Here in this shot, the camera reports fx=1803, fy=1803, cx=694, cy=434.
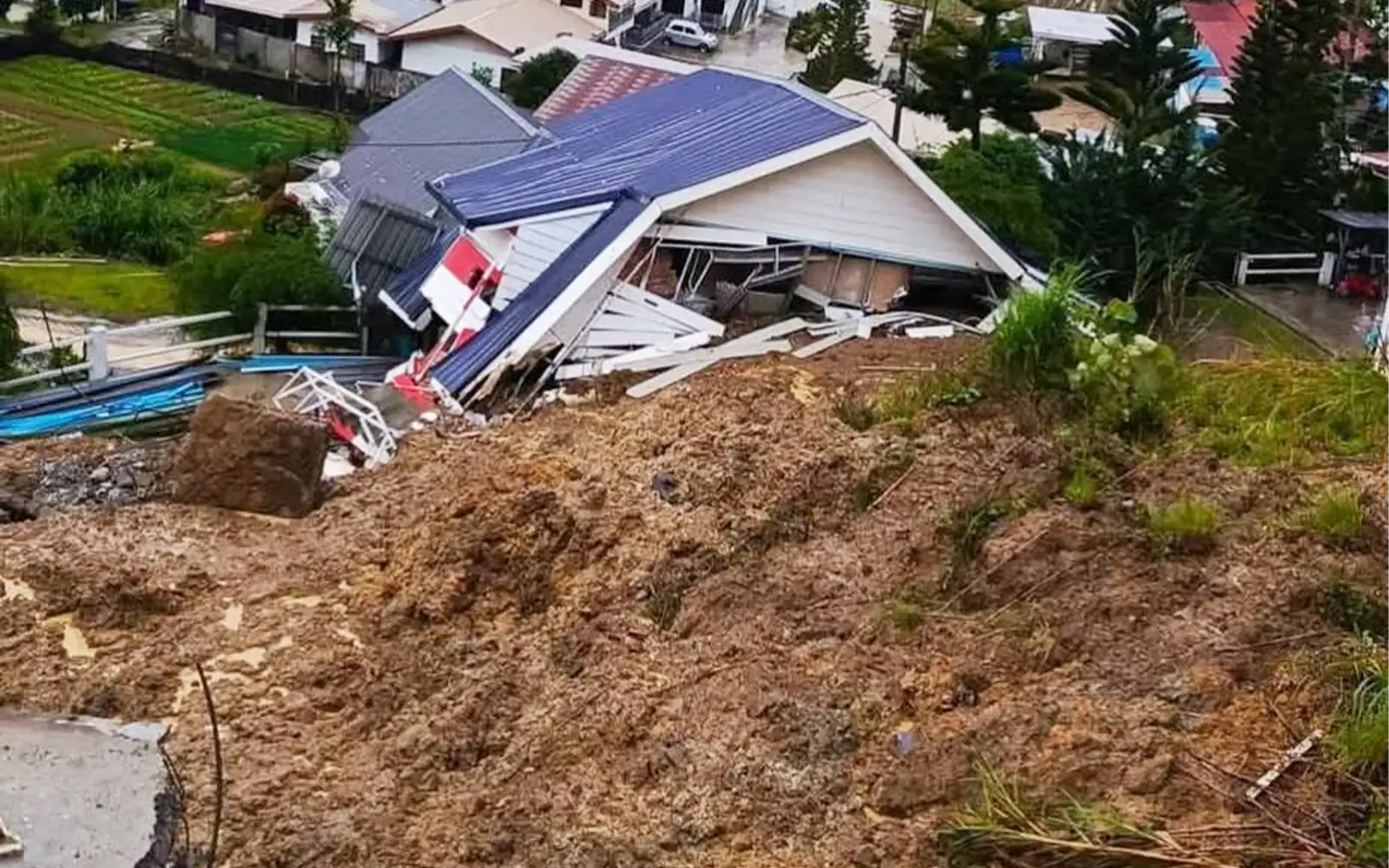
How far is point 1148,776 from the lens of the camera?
5.33m

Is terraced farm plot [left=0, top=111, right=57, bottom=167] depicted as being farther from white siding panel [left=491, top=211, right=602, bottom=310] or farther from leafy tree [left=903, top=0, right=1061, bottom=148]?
white siding panel [left=491, top=211, right=602, bottom=310]

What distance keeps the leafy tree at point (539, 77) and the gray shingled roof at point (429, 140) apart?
8.71 m

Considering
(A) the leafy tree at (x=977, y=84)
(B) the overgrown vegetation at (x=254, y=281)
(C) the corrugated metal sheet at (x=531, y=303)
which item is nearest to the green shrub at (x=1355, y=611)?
(C) the corrugated metal sheet at (x=531, y=303)

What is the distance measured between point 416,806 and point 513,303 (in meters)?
5.92

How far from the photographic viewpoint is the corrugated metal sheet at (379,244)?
13875mm

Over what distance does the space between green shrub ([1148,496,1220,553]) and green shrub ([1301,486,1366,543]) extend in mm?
335

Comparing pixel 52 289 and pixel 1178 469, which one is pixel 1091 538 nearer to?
pixel 1178 469

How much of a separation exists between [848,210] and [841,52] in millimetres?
24924

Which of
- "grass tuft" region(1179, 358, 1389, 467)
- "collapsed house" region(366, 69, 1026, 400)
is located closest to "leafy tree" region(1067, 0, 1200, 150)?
"collapsed house" region(366, 69, 1026, 400)

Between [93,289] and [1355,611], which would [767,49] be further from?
[1355,611]

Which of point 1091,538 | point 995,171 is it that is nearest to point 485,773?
point 1091,538

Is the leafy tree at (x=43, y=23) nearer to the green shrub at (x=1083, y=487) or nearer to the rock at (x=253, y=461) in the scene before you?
the rock at (x=253, y=461)

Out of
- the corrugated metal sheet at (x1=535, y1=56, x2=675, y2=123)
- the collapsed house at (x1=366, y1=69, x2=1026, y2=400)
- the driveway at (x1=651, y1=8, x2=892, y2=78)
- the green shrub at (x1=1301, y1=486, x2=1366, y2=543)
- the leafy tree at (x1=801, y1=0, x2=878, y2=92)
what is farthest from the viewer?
the driveway at (x1=651, y1=8, x2=892, y2=78)

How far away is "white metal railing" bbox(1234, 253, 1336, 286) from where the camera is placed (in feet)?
60.6
